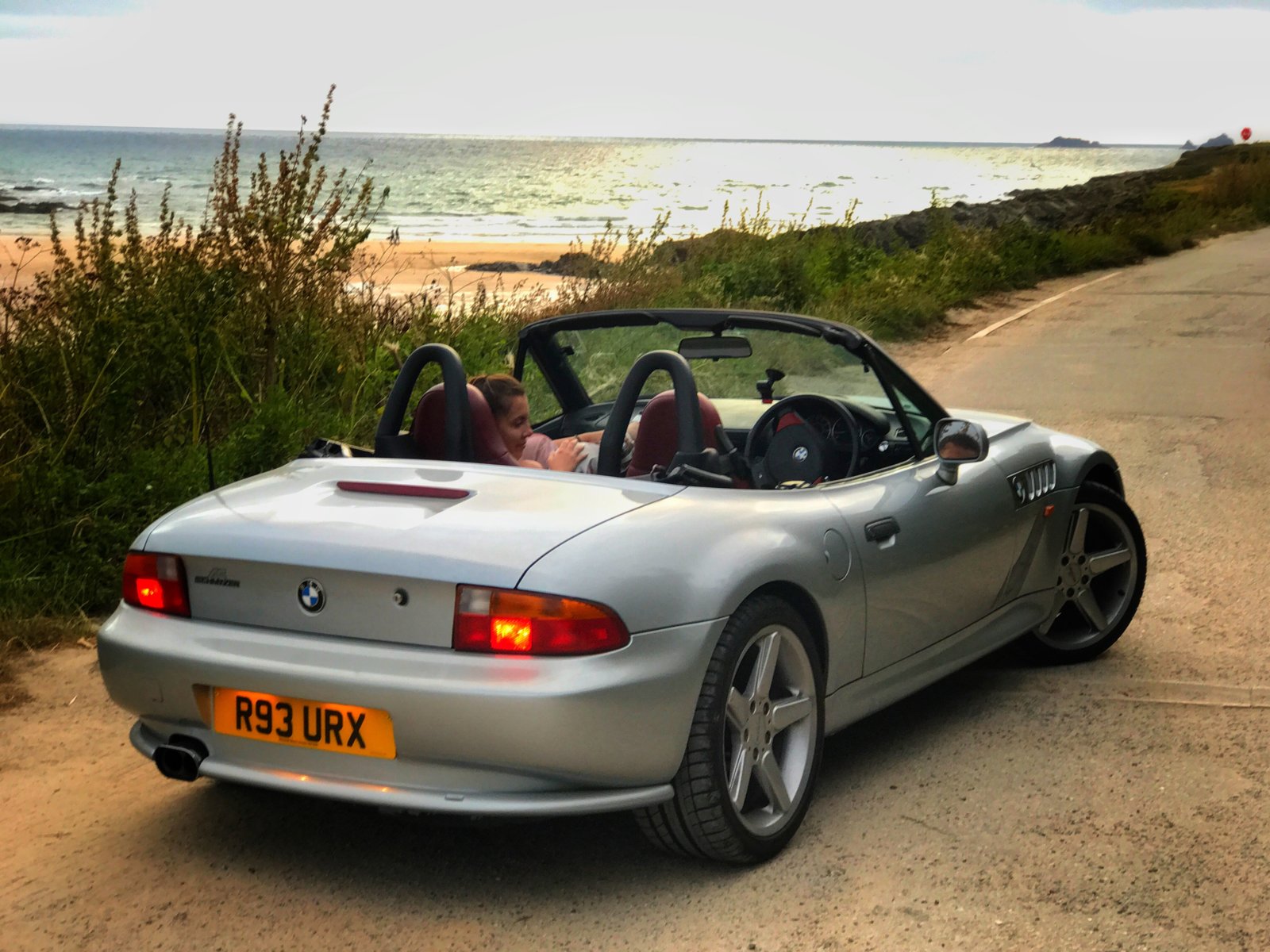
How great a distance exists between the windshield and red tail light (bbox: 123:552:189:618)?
1.49 metres

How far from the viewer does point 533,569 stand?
3.63 meters

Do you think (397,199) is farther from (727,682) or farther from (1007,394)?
(727,682)

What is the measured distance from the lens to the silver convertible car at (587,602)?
11.9ft

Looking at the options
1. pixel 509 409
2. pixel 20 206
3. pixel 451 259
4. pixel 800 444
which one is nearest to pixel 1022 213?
pixel 451 259

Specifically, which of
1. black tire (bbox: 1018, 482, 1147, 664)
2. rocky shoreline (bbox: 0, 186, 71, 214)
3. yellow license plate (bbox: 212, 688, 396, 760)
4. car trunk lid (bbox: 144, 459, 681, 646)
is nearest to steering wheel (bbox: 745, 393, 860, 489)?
car trunk lid (bbox: 144, 459, 681, 646)

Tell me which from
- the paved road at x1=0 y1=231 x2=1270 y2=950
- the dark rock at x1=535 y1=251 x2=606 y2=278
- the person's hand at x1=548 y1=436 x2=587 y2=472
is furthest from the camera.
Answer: the dark rock at x1=535 y1=251 x2=606 y2=278

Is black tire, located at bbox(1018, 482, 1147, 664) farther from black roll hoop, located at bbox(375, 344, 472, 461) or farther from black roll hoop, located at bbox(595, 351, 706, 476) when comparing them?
black roll hoop, located at bbox(375, 344, 472, 461)

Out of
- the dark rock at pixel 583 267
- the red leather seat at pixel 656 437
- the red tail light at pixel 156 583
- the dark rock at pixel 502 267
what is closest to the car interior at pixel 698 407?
the red leather seat at pixel 656 437

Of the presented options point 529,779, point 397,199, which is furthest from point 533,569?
point 397,199

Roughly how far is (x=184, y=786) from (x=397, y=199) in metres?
73.0

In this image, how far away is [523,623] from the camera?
361 cm

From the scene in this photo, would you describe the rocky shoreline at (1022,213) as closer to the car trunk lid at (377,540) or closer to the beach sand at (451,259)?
the beach sand at (451,259)

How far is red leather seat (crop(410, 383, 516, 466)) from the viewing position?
4.58 meters

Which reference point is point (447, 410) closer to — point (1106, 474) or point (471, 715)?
point (471, 715)
